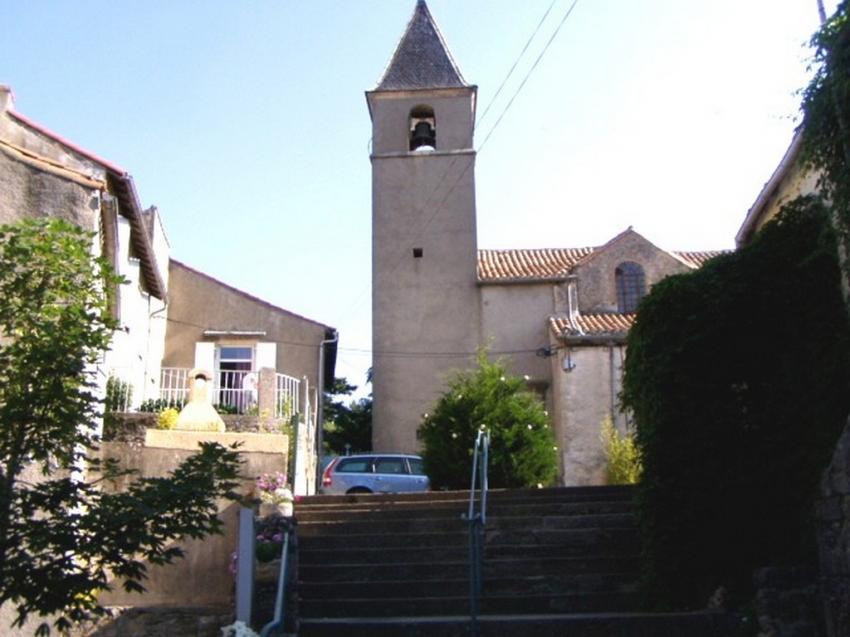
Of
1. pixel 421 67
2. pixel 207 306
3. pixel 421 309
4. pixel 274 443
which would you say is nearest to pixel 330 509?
pixel 274 443

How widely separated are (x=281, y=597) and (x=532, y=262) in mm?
20097

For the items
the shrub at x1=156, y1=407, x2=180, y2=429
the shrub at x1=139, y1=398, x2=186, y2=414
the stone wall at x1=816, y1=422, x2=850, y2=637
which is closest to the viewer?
the stone wall at x1=816, y1=422, x2=850, y2=637

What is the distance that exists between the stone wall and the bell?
68.1ft

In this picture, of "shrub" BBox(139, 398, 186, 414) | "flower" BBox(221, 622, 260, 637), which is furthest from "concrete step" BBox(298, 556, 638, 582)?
"shrub" BBox(139, 398, 186, 414)

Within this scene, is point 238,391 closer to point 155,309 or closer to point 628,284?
point 155,309

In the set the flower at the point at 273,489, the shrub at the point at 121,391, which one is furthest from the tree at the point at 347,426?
the flower at the point at 273,489

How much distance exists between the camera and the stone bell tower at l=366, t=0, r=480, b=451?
25000mm

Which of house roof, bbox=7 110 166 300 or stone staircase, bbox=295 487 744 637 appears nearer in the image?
stone staircase, bbox=295 487 744 637

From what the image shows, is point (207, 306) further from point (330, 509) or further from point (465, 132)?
point (330, 509)

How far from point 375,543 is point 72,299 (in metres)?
5.93

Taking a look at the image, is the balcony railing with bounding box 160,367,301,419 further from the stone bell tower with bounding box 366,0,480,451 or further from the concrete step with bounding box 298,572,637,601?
the concrete step with bounding box 298,572,637,601

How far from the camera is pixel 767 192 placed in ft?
40.2

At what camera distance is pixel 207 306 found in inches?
876

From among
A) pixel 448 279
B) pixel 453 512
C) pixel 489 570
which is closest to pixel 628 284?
pixel 448 279
